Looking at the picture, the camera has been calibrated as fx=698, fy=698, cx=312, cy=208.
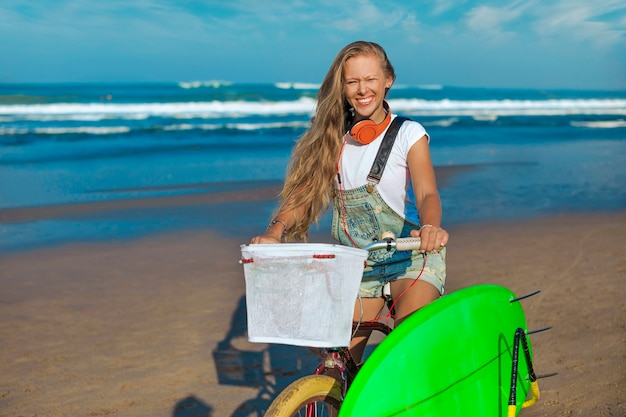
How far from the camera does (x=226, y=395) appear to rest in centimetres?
425

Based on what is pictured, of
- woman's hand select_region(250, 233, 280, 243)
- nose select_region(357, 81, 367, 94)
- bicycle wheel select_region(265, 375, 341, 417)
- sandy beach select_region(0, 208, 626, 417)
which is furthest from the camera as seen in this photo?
sandy beach select_region(0, 208, 626, 417)

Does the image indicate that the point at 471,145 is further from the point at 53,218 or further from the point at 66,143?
the point at 53,218

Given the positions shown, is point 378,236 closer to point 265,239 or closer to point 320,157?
point 320,157

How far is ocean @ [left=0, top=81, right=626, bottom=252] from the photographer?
959cm

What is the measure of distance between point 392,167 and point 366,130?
0.67 feet

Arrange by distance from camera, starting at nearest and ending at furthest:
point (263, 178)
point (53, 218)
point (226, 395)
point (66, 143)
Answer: point (226, 395) → point (53, 218) → point (263, 178) → point (66, 143)

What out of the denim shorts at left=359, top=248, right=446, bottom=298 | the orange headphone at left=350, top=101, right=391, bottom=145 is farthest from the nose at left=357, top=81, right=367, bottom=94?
the denim shorts at left=359, top=248, right=446, bottom=298

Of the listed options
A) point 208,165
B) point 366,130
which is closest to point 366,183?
point 366,130

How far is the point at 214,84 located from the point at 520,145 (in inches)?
1515

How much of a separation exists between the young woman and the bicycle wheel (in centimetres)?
44

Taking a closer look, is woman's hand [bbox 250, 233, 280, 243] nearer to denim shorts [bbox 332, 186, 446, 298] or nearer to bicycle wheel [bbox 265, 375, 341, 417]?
denim shorts [bbox 332, 186, 446, 298]

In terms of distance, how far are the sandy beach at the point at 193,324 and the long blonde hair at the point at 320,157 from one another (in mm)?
1467

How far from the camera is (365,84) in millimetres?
3080

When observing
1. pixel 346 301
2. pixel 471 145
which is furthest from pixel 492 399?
pixel 471 145
